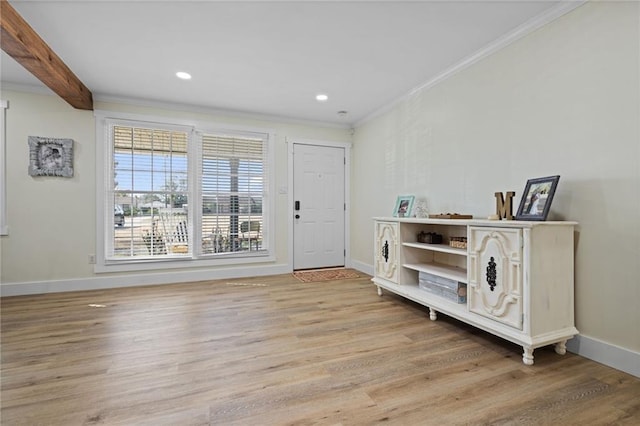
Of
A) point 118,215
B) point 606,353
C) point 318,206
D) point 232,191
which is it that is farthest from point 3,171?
point 606,353

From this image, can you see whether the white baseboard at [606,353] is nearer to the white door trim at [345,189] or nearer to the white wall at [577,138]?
the white wall at [577,138]

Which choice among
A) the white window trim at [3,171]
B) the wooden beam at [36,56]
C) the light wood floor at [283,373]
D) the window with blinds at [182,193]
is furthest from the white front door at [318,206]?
the white window trim at [3,171]

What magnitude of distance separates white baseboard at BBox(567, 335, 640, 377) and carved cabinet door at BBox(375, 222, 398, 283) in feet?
5.00

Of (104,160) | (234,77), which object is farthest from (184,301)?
(234,77)

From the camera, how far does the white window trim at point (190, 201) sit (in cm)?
379

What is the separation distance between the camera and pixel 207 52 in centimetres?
276

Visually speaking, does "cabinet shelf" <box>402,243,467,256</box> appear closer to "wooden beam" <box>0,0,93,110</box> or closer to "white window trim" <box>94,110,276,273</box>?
"white window trim" <box>94,110,276,273</box>

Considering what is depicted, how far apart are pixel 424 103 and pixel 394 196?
1.23 metres

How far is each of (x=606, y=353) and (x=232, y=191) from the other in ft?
14.2

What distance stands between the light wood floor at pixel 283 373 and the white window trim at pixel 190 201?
998 mm

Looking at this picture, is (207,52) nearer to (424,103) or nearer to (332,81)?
(332,81)

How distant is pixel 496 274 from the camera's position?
2098 millimetres

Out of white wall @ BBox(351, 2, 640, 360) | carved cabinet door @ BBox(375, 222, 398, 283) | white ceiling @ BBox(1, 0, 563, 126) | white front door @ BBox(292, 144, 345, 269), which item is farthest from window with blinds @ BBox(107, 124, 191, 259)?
white wall @ BBox(351, 2, 640, 360)

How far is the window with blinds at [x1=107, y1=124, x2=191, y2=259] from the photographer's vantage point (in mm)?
3918
